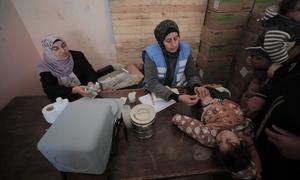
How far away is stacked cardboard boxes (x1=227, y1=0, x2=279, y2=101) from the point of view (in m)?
1.93

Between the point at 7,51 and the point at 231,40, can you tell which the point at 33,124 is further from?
the point at 231,40

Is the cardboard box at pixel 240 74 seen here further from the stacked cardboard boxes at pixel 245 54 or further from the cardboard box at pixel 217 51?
the cardboard box at pixel 217 51

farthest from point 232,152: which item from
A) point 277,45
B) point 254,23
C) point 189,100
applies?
point 254,23

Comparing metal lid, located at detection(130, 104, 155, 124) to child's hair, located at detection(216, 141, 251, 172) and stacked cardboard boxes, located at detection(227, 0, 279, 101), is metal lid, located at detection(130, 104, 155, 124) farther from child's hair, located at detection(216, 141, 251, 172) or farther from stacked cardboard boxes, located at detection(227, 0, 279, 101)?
stacked cardboard boxes, located at detection(227, 0, 279, 101)

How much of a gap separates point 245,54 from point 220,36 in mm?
421

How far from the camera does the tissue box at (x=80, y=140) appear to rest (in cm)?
61

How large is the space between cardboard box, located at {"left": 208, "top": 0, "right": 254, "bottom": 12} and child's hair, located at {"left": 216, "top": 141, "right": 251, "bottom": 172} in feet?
5.84

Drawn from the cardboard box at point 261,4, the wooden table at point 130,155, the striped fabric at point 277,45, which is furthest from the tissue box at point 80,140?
the cardboard box at point 261,4

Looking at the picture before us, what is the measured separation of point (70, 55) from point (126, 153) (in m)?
1.30

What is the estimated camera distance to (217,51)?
2.25 meters

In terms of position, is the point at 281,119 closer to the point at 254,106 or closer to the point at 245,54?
the point at 254,106

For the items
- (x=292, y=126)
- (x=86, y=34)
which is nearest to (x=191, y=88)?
(x=292, y=126)

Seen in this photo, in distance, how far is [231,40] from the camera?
2182 millimetres

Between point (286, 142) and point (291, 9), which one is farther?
point (291, 9)
